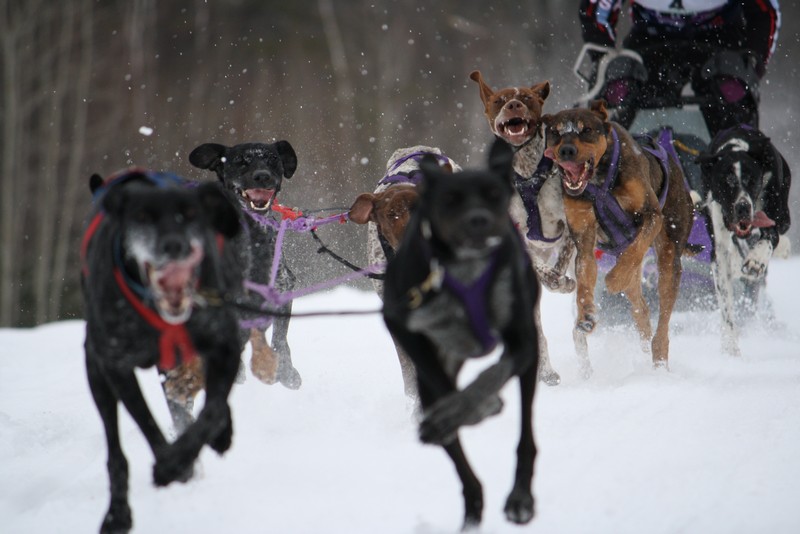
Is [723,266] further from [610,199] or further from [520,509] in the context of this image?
[520,509]

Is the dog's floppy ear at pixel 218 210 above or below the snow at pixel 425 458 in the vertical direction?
above

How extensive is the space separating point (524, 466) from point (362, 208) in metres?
2.15

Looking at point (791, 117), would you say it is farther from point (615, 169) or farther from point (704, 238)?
point (615, 169)

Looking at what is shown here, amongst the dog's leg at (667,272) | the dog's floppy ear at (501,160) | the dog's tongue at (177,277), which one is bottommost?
the dog's leg at (667,272)

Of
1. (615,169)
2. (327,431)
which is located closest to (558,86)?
(615,169)

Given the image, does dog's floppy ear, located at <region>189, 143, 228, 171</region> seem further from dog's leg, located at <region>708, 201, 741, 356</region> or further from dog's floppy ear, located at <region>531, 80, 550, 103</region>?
dog's leg, located at <region>708, 201, 741, 356</region>

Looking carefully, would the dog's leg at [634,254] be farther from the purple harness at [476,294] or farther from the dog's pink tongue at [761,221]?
the purple harness at [476,294]

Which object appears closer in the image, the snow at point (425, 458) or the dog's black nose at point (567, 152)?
the snow at point (425, 458)

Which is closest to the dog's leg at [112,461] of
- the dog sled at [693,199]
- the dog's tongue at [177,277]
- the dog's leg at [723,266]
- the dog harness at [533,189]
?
the dog's tongue at [177,277]

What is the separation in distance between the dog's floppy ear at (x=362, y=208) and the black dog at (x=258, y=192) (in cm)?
49

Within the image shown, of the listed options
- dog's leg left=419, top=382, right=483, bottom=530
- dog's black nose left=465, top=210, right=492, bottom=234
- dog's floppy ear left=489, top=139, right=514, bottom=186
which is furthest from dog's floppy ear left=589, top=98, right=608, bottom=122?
dog's black nose left=465, top=210, right=492, bottom=234

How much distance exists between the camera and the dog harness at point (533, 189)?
5.19 metres

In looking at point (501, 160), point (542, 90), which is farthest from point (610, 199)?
point (501, 160)

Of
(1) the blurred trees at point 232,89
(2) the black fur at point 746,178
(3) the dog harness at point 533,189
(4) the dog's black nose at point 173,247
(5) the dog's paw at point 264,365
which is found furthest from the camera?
(1) the blurred trees at point 232,89
